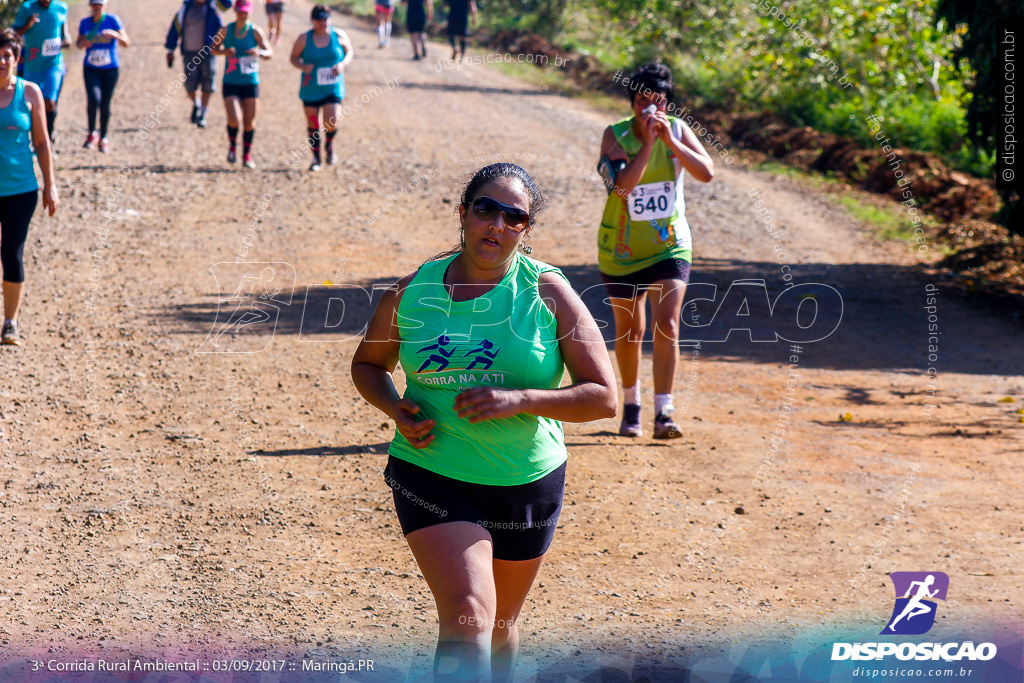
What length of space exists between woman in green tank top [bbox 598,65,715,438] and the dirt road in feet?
3.12

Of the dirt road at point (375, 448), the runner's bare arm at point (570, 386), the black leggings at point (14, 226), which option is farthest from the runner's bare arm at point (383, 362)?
the black leggings at point (14, 226)

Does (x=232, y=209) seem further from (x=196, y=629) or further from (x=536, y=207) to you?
(x=536, y=207)

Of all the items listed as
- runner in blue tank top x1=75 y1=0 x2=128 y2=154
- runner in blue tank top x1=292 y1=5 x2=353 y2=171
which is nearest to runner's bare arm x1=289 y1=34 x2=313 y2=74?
runner in blue tank top x1=292 y1=5 x2=353 y2=171

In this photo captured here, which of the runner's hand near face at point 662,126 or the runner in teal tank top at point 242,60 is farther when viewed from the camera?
the runner in teal tank top at point 242,60

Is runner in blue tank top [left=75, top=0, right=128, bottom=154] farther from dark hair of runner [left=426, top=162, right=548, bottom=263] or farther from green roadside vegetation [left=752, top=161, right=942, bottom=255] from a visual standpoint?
dark hair of runner [left=426, top=162, right=548, bottom=263]

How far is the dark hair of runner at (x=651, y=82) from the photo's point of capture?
6035 mm

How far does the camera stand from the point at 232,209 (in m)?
11.8

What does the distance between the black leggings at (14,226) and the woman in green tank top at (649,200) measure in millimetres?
3691

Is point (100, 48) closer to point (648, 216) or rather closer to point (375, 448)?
point (375, 448)

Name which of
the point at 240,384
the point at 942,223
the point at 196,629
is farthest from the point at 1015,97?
the point at 196,629

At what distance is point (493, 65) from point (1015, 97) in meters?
15.2

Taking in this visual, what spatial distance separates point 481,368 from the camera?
3152 mm

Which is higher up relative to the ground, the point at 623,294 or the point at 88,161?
the point at 623,294

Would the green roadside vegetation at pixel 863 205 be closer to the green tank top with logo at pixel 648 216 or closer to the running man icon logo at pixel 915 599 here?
the green tank top with logo at pixel 648 216
